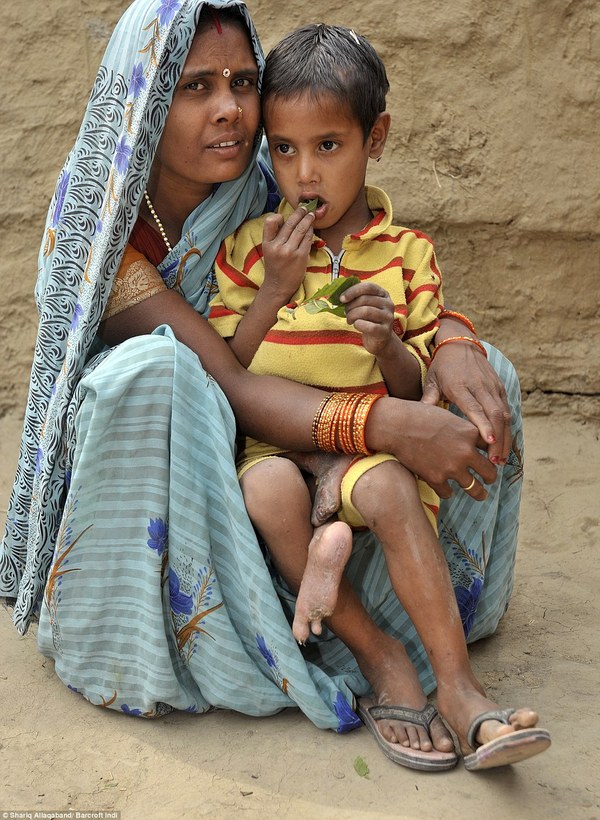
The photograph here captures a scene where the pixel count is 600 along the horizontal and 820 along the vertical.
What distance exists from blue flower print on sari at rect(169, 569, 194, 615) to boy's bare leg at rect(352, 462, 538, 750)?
504 millimetres

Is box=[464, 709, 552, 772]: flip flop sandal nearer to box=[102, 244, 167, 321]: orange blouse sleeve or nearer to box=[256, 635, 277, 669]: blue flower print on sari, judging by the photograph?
box=[256, 635, 277, 669]: blue flower print on sari

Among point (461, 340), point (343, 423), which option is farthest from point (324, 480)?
point (461, 340)

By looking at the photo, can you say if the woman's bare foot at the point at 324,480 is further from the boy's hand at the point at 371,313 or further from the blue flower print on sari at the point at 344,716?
the blue flower print on sari at the point at 344,716

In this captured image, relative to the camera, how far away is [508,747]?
2.24 meters

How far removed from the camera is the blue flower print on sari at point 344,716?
2639 millimetres

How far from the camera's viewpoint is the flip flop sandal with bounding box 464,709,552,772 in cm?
222

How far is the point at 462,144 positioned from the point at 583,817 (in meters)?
2.86

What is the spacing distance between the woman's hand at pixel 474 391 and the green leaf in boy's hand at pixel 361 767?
30.7 inches

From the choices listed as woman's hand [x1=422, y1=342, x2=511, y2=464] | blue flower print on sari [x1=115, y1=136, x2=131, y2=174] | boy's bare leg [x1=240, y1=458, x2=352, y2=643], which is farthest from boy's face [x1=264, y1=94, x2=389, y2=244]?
boy's bare leg [x1=240, y1=458, x2=352, y2=643]

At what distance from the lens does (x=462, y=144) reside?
4379mm

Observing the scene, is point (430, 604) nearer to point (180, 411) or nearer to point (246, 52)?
point (180, 411)

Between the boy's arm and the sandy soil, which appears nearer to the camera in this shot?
the sandy soil

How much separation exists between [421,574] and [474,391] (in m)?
0.49

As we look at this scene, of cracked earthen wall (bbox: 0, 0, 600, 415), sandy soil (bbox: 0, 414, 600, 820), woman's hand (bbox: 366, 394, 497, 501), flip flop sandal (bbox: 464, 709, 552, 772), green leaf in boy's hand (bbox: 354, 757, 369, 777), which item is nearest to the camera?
flip flop sandal (bbox: 464, 709, 552, 772)
